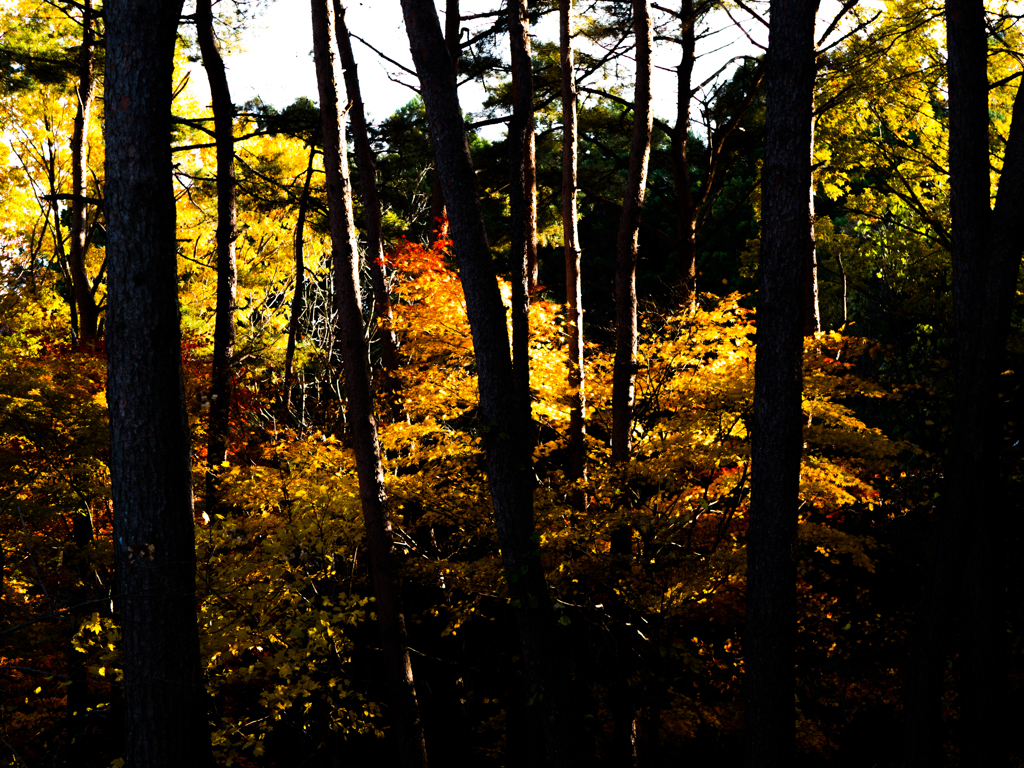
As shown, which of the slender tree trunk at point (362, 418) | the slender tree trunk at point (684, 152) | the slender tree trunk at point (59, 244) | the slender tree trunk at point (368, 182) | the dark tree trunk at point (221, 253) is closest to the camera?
the slender tree trunk at point (362, 418)

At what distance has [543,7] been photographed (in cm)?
1230

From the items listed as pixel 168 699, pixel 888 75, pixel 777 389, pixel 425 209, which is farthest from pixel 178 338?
pixel 425 209

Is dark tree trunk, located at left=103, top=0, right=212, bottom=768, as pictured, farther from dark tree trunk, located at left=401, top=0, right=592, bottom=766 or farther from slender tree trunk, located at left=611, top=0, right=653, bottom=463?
slender tree trunk, located at left=611, top=0, right=653, bottom=463

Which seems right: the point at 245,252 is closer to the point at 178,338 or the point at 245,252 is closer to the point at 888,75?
the point at 888,75

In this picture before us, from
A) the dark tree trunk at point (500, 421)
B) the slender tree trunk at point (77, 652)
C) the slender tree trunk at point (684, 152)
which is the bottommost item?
the slender tree trunk at point (77, 652)

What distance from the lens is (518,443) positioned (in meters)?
5.70

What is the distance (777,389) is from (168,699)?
414cm

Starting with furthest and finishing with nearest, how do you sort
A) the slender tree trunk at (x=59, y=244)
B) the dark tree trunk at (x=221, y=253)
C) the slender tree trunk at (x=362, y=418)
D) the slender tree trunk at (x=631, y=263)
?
1. the slender tree trunk at (x=59, y=244)
2. the dark tree trunk at (x=221, y=253)
3. the slender tree trunk at (x=631, y=263)
4. the slender tree trunk at (x=362, y=418)

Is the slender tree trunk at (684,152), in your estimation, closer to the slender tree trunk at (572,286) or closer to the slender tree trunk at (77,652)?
the slender tree trunk at (572,286)

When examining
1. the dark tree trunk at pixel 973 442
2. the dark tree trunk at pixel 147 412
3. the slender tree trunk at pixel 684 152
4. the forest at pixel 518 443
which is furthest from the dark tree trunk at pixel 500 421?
the slender tree trunk at pixel 684 152

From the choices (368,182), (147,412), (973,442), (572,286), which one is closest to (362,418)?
(572,286)

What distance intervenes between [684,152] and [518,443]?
8269mm

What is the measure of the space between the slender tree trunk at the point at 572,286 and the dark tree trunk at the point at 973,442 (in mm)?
4544

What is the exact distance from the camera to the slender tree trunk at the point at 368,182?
10906mm
